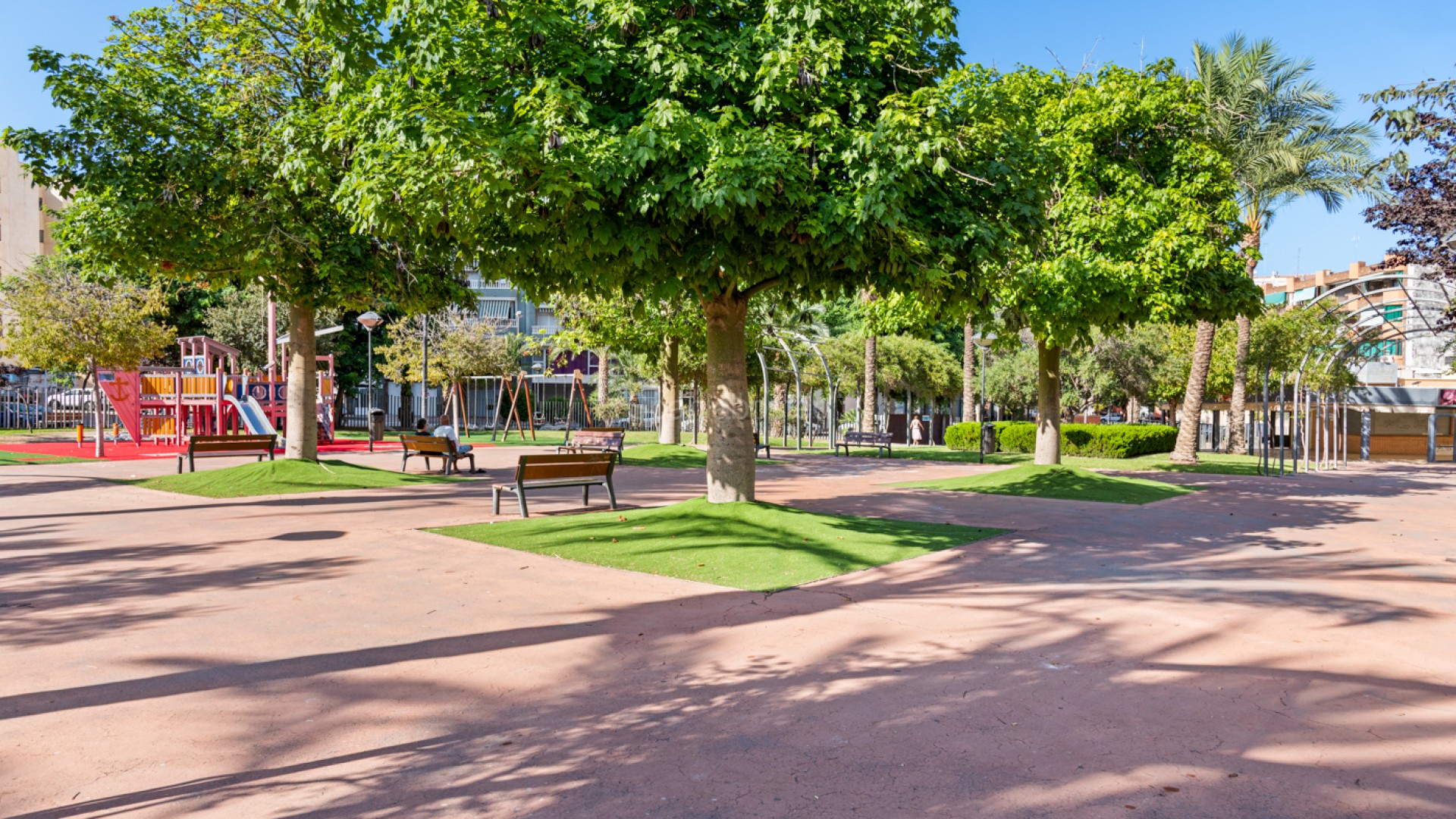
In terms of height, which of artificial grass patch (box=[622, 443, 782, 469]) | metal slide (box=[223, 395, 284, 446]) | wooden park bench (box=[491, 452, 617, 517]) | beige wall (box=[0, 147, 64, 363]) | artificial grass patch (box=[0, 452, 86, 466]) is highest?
beige wall (box=[0, 147, 64, 363])

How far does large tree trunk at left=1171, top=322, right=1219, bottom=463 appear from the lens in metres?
25.1

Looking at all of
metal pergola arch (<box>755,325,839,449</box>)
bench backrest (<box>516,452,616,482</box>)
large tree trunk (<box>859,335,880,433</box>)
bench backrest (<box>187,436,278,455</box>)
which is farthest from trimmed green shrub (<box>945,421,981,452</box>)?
bench backrest (<box>187,436,278,455</box>)

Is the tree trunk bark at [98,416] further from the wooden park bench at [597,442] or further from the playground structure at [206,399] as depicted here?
the wooden park bench at [597,442]

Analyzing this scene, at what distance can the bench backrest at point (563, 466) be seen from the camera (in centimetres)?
1134

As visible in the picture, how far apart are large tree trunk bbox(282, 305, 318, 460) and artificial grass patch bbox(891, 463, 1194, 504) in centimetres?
1052

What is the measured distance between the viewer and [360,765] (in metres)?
3.84

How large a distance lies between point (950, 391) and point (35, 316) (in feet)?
123

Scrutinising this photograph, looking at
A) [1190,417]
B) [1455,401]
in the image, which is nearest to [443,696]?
[1190,417]

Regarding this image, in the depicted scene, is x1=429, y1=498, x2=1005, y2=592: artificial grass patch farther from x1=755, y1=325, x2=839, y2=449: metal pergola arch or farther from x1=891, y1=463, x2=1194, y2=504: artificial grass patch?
x1=755, y1=325, x2=839, y2=449: metal pergola arch

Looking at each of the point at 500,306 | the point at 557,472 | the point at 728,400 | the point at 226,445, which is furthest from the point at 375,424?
the point at 500,306

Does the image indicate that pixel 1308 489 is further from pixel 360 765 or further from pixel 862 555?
pixel 360 765

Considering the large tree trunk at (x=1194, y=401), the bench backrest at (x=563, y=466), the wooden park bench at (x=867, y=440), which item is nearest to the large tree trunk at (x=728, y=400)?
→ the bench backrest at (x=563, y=466)

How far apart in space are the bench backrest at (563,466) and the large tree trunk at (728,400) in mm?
2119

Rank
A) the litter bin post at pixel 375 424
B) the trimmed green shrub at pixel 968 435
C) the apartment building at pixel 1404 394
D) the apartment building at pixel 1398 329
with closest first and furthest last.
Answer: the apartment building at pixel 1398 329 → the litter bin post at pixel 375 424 → the apartment building at pixel 1404 394 → the trimmed green shrub at pixel 968 435
